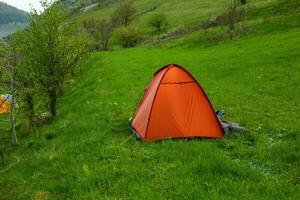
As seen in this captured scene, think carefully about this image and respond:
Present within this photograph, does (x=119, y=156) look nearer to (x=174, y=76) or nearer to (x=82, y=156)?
(x=82, y=156)

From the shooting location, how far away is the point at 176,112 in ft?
50.1

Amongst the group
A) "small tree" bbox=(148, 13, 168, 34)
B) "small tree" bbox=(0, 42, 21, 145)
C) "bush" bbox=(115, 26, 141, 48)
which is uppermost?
"small tree" bbox=(148, 13, 168, 34)

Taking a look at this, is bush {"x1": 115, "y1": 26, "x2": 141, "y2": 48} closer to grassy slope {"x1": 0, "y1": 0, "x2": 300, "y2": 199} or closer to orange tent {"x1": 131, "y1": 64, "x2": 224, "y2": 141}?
grassy slope {"x1": 0, "y1": 0, "x2": 300, "y2": 199}

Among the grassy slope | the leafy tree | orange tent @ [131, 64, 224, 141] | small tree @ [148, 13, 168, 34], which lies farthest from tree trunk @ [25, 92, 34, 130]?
small tree @ [148, 13, 168, 34]

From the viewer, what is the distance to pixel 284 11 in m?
60.5

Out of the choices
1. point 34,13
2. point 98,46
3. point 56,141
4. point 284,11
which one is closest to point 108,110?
point 56,141

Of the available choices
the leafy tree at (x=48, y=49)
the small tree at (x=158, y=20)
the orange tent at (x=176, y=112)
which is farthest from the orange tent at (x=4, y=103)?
the small tree at (x=158, y=20)

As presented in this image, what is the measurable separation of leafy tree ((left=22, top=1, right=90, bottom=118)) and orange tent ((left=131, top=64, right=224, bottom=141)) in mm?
8613

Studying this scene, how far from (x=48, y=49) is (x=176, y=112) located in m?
10.3

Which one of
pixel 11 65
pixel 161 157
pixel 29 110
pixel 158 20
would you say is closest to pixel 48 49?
pixel 11 65

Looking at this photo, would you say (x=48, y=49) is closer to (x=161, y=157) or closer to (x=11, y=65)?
(x=11, y=65)

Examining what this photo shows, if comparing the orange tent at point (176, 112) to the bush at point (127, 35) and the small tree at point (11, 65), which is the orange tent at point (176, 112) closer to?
the small tree at point (11, 65)

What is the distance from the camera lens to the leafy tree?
22562 millimetres

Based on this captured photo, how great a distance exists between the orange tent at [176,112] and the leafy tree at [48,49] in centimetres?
861
